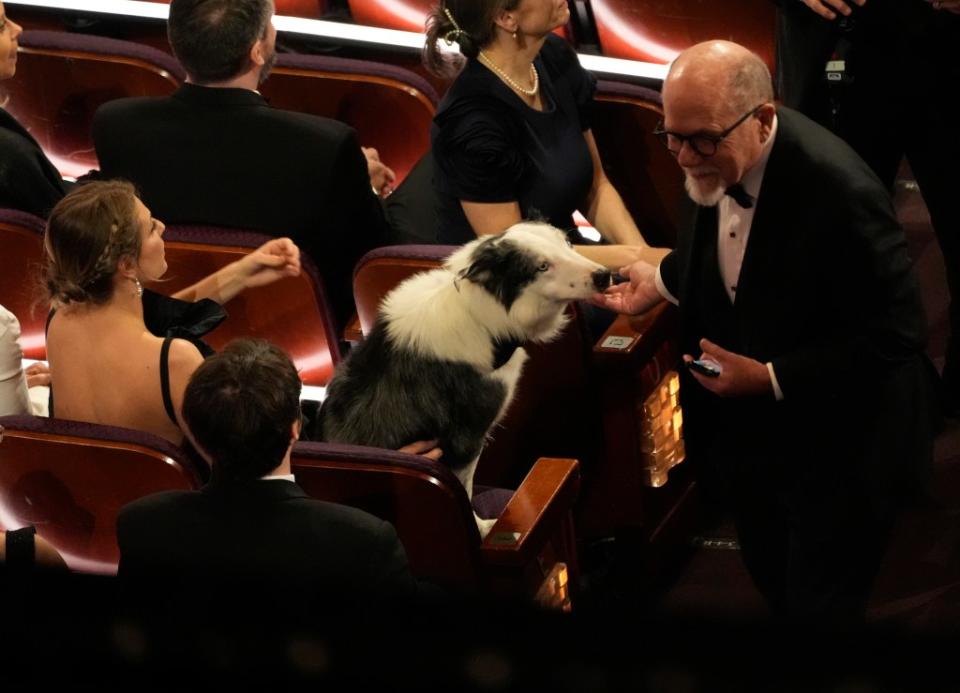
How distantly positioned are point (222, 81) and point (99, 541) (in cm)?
111

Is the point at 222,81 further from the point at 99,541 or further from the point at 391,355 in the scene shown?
the point at 99,541

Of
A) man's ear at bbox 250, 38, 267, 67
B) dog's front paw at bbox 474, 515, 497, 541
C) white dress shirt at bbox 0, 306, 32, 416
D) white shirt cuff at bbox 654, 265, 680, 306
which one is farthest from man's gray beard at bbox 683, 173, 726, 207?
man's ear at bbox 250, 38, 267, 67

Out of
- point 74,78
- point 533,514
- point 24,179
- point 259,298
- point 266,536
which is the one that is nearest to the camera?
point 266,536

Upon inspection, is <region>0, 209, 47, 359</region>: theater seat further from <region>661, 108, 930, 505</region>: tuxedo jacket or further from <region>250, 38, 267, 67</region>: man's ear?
<region>661, 108, 930, 505</region>: tuxedo jacket

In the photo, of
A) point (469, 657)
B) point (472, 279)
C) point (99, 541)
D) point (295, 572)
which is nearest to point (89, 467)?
point (99, 541)

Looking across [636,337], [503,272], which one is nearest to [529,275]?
[503,272]

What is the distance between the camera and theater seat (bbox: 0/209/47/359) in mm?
2607

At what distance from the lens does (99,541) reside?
2127mm

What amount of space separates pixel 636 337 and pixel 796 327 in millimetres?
586

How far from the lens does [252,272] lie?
8.20ft

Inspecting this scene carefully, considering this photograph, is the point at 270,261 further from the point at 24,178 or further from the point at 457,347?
the point at 24,178

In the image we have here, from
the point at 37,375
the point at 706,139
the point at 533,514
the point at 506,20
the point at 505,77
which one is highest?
the point at 706,139

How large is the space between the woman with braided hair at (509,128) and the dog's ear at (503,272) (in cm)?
36

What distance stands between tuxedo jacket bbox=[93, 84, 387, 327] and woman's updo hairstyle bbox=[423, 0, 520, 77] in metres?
0.28
